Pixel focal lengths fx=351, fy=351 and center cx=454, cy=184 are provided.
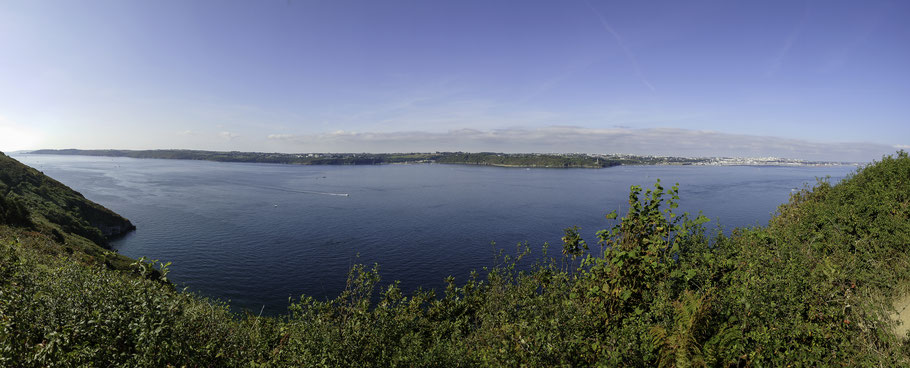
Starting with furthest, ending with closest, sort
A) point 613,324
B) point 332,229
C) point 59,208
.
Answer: point 332,229
point 59,208
point 613,324

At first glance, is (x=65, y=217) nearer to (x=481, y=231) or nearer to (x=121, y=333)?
(x=481, y=231)

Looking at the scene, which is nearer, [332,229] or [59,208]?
[59,208]

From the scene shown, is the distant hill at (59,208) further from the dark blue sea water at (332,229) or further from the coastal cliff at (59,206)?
the dark blue sea water at (332,229)

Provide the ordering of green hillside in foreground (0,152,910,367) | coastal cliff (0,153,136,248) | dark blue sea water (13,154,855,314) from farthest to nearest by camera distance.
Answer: coastal cliff (0,153,136,248) < dark blue sea water (13,154,855,314) < green hillside in foreground (0,152,910,367)

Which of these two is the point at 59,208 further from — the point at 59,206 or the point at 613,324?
the point at 613,324

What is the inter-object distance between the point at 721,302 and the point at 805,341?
1782mm

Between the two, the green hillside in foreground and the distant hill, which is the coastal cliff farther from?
the green hillside in foreground

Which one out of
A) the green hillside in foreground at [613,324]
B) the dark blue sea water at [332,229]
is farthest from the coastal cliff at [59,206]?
the green hillside in foreground at [613,324]

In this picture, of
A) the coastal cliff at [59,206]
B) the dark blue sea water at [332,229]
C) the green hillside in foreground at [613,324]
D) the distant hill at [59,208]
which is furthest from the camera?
the coastal cliff at [59,206]

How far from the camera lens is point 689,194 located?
483 feet

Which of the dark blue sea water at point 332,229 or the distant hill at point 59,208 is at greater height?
the distant hill at point 59,208

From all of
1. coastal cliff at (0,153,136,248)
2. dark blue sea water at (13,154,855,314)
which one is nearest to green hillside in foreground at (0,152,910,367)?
dark blue sea water at (13,154,855,314)

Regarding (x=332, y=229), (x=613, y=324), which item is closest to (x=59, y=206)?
(x=332, y=229)

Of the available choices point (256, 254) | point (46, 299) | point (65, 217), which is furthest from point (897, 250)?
point (65, 217)
